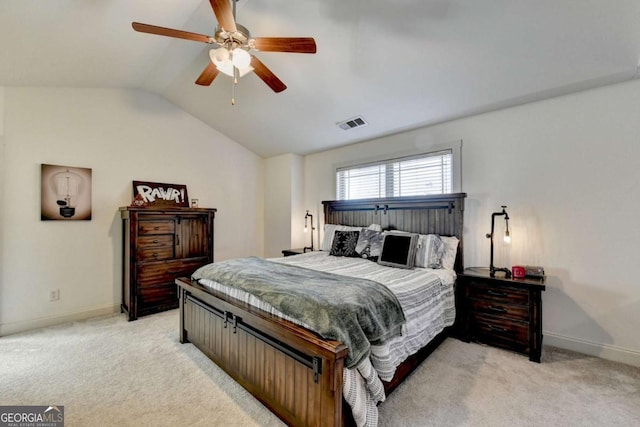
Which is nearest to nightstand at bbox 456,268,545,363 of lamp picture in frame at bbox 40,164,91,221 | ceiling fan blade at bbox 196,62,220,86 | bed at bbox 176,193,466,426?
bed at bbox 176,193,466,426

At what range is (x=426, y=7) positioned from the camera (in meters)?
2.20

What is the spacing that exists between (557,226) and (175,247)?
4.60m

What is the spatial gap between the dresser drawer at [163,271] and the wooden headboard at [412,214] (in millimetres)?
2358

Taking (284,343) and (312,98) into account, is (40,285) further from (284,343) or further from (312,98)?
(312,98)

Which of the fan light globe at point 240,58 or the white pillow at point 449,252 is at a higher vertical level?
the fan light globe at point 240,58

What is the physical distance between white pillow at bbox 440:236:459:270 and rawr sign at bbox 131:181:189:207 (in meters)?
3.86

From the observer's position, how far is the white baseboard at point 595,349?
246cm

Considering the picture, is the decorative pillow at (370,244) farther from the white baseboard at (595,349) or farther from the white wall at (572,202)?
the white baseboard at (595,349)

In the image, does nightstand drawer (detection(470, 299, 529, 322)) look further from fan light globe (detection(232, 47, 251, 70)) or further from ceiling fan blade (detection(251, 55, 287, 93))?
fan light globe (detection(232, 47, 251, 70))

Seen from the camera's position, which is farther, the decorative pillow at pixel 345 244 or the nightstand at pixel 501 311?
the decorative pillow at pixel 345 244

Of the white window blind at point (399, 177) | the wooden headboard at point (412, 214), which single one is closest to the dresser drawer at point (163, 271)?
the wooden headboard at point (412, 214)

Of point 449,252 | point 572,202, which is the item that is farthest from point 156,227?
point 572,202

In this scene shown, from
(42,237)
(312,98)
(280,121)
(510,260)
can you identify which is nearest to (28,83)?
(42,237)

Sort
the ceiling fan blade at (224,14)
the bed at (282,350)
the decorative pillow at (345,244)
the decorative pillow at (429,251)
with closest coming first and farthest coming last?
the bed at (282,350), the ceiling fan blade at (224,14), the decorative pillow at (429,251), the decorative pillow at (345,244)
